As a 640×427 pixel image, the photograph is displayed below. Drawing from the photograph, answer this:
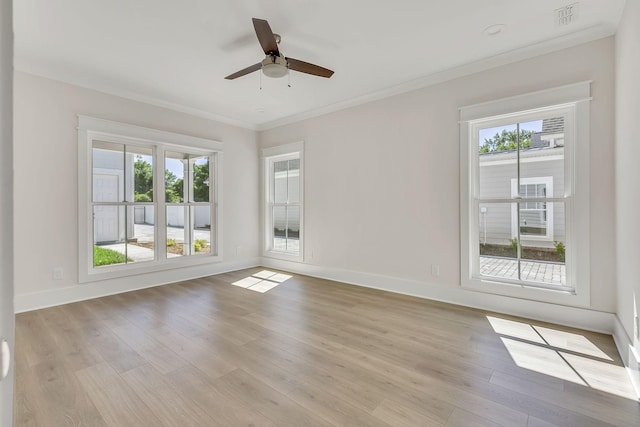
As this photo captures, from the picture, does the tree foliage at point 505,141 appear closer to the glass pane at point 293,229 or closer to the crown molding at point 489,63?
the crown molding at point 489,63

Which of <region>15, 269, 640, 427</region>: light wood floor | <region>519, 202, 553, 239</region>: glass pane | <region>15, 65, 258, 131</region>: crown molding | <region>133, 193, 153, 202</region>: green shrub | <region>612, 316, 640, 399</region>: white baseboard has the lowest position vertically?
<region>15, 269, 640, 427</region>: light wood floor

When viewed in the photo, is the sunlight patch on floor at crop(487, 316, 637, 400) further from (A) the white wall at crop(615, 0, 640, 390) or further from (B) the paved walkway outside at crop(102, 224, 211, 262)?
Result: (B) the paved walkway outside at crop(102, 224, 211, 262)

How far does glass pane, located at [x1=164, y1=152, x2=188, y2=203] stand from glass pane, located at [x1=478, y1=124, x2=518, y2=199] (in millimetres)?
4374

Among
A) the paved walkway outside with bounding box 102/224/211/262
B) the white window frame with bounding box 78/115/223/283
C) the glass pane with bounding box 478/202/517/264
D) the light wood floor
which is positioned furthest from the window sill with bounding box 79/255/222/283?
the glass pane with bounding box 478/202/517/264

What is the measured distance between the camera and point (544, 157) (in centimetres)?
308

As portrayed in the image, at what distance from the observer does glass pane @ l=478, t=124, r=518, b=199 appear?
3.28 meters

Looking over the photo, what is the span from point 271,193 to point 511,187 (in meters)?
3.99

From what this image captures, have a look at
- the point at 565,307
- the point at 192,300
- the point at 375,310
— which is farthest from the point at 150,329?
the point at 565,307

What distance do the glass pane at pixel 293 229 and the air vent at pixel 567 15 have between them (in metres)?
4.03

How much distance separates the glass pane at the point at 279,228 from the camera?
564cm

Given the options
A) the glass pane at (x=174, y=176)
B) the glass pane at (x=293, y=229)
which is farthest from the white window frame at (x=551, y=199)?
the glass pane at (x=174, y=176)

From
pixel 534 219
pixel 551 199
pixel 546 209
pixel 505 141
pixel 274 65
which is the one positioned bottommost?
pixel 534 219

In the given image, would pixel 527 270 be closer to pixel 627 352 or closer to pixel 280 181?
pixel 627 352

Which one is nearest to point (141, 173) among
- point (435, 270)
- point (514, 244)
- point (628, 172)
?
point (435, 270)
